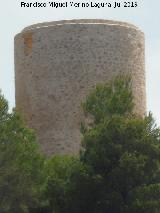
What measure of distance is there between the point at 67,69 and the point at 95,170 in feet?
12.8

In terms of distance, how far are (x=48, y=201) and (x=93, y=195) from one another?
99 centimetres

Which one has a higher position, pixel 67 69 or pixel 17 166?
pixel 67 69

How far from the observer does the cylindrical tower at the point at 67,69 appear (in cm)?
Answer: 2173

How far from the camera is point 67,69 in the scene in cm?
2183

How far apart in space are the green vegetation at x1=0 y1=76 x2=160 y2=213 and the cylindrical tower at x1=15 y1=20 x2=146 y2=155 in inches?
101

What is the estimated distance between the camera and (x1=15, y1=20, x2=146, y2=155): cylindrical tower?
21.7 meters

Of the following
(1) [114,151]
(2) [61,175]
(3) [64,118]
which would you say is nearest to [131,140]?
(1) [114,151]

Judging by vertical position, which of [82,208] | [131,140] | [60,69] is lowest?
[82,208]

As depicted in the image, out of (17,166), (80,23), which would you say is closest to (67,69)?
(80,23)

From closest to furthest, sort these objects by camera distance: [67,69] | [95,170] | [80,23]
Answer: [95,170] < [67,69] < [80,23]

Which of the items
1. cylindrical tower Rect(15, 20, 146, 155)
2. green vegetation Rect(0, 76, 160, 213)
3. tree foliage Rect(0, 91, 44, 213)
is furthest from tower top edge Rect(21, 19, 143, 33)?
tree foliage Rect(0, 91, 44, 213)

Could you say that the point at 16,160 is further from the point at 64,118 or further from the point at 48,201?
the point at 64,118

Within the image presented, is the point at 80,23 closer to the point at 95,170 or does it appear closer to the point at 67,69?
the point at 67,69

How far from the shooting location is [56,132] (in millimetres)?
21719
